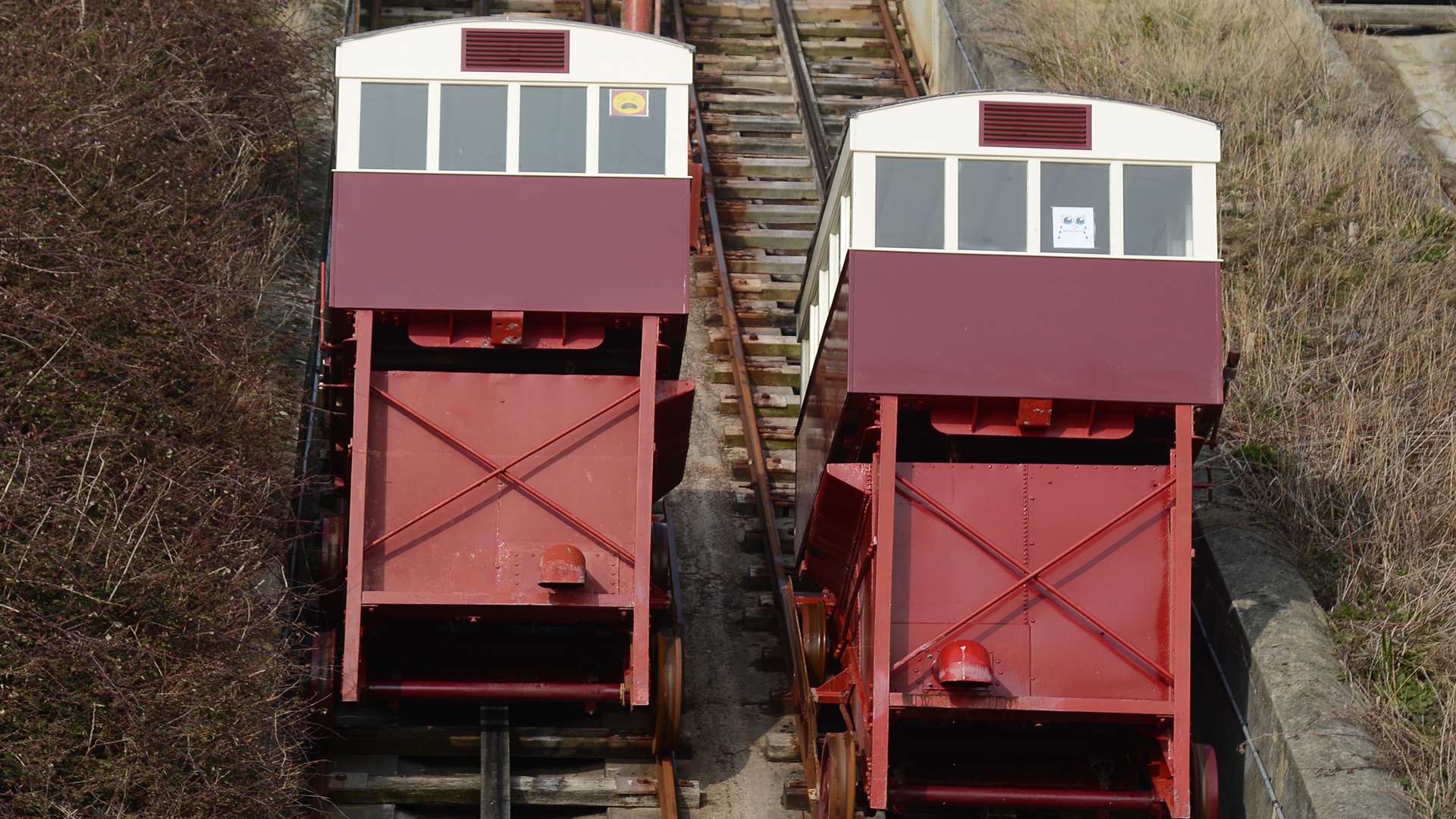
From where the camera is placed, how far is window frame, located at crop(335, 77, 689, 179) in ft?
40.2

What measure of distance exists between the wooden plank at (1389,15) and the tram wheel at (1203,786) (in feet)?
48.7

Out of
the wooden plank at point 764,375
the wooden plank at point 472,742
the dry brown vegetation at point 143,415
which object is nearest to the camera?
the dry brown vegetation at point 143,415

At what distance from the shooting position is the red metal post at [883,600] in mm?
11531

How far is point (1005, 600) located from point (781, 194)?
9586mm

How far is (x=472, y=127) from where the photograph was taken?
40.7 feet

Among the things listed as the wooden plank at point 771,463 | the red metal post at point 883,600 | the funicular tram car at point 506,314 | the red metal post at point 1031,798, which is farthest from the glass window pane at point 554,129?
the wooden plank at point 771,463

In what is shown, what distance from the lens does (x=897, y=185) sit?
12.2 meters

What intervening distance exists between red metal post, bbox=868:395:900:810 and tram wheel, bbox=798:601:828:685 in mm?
1566

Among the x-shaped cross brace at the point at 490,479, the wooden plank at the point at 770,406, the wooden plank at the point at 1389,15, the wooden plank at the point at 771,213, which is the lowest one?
the wooden plank at the point at 770,406

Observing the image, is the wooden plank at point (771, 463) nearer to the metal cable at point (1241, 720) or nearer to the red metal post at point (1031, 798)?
the metal cable at point (1241, 720)

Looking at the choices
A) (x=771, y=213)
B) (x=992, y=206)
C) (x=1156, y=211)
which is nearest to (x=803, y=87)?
(x=771, y=213)

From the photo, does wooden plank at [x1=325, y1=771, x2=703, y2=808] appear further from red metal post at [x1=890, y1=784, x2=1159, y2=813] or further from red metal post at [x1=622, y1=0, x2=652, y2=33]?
red metal post at [x1=622, y1=0, x2=652, y2=33]

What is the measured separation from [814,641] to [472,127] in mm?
4297

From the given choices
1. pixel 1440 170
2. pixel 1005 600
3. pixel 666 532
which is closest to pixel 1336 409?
pixel 1005 600
